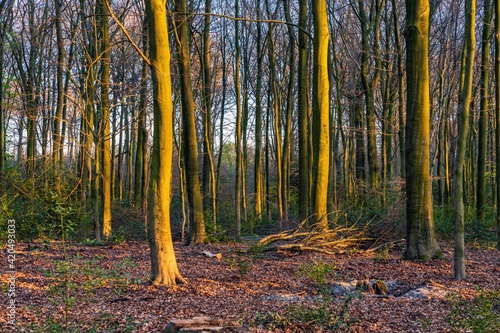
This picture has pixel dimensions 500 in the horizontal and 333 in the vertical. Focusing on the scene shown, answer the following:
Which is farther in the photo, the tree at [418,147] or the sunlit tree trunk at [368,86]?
the sunlit tree trunk at [368,86]

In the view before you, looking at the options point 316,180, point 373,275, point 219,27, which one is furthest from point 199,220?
point 219,27

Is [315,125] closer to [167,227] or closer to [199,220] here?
[199,220]

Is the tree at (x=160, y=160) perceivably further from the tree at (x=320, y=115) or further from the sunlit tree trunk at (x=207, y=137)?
the sunlit tree trunk at (x=207, y=137)

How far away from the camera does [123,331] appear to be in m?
5.04

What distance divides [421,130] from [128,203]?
1602 cm

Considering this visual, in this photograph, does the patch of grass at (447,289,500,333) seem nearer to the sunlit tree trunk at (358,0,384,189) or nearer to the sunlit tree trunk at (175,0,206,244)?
the sunlit tree trunk at (175,0,206,244)

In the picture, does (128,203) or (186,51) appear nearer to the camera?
(186,51)

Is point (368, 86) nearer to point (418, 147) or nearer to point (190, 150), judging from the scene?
point (418, 147)

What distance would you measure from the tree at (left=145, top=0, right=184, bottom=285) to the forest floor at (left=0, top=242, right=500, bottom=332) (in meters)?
0.42

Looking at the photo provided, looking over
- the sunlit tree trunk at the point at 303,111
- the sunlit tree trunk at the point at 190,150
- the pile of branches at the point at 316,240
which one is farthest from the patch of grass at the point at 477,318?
the sunlit tree trunk at the point at 190,150

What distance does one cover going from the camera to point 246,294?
7.34 meters

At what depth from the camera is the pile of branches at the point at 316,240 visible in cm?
1156

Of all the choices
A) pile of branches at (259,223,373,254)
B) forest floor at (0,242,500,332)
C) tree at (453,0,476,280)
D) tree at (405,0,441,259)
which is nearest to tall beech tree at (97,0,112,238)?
forest floor at (0,242,500,332)

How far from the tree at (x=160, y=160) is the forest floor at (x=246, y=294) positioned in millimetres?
420
